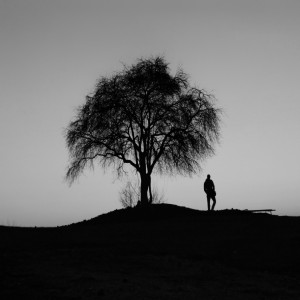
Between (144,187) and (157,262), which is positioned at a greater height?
(144,187)

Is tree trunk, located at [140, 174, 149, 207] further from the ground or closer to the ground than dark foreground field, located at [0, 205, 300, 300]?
further from the ground

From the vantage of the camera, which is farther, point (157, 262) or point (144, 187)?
point (144, 187)

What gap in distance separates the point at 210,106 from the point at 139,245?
71.3ft

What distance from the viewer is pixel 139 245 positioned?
60.8ft

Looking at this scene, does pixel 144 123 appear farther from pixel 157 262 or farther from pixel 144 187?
pixel 157 262

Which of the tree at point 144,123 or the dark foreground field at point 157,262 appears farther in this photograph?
the tree at point 144,123

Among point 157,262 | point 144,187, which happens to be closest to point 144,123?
point 144,187

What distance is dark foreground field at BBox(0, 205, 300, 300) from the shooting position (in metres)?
11.5

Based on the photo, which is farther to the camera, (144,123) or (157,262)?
(144,123)

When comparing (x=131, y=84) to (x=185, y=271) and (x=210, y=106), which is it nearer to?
(x=210, y=106)

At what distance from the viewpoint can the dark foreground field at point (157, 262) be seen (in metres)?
11.5

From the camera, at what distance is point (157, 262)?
15.1m

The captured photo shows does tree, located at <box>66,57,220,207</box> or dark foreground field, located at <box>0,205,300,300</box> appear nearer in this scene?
dark foreground field, located at <box>0,205,300,300</box>

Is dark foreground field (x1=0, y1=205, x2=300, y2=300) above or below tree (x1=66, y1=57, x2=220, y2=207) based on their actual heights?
below
